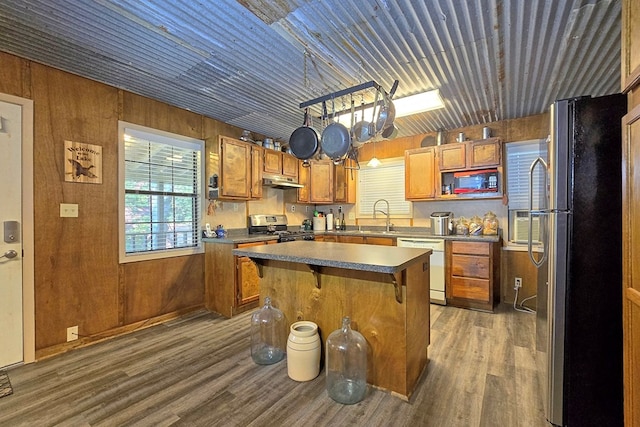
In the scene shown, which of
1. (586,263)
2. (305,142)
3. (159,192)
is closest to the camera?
(586,263)

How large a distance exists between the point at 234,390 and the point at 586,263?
2.35 m

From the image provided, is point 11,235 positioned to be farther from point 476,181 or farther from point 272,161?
point 476,181

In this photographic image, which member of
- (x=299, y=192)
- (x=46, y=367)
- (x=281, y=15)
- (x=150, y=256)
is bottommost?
(x=46, y=367)

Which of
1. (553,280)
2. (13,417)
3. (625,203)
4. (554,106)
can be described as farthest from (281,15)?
(13,417)

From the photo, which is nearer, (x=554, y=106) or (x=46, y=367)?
(x=554, y=106)

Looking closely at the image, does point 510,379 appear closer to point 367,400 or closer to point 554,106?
point 367,400

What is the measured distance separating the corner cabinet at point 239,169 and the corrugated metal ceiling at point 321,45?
2.35ft

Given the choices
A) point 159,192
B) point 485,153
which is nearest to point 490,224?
point 485,153

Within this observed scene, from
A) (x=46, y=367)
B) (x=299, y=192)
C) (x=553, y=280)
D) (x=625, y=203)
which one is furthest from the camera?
(x=299, y=192)

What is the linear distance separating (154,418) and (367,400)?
Answer: 4.40 ft

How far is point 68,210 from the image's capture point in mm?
2676

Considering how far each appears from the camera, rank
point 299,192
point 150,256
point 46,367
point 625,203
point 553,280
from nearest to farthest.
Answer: point 625,203 < point 553,280 < point 46,367 < point 150,256 < point 299,192

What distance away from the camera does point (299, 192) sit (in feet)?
16.5

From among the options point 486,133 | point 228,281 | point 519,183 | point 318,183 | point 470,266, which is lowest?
point 228,281
